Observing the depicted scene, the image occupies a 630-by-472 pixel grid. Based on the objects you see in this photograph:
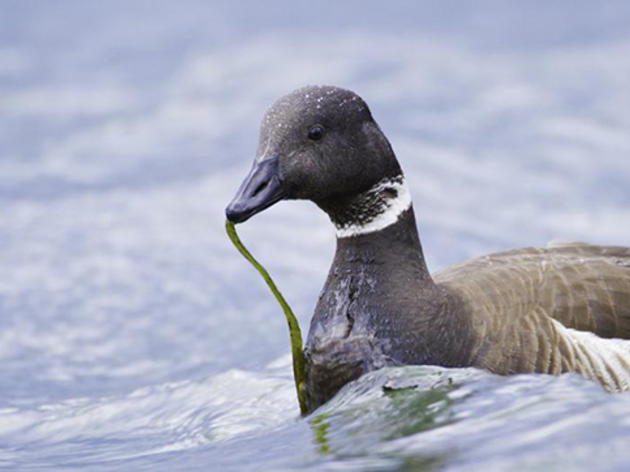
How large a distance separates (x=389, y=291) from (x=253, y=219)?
5.43 m

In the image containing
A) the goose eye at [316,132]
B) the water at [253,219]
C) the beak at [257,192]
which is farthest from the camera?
the goose eye at [316,132]

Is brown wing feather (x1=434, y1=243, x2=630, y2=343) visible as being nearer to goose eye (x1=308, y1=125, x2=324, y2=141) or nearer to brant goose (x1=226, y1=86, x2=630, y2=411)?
brant goose (x1=226, y1=86, x2=630, y2=411)

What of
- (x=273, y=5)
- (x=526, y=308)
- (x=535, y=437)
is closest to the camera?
(x=535, y=437)

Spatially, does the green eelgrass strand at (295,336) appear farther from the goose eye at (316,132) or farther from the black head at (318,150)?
the goose eye at (316,132)

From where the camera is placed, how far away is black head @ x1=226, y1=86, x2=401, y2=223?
6379mm

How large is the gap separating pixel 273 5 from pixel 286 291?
6075 millimetres

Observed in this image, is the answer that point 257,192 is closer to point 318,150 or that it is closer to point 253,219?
point 318,150

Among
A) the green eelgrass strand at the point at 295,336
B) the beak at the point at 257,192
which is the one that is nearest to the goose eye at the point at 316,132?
the beak at the point at 257,192

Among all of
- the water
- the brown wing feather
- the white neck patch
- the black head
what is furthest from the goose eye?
the water

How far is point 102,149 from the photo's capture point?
13227 mm

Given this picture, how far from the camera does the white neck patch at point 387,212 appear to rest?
264 inches

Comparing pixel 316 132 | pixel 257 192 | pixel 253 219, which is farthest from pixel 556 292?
pixel 253 219

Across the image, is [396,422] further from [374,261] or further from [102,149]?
[102,149]

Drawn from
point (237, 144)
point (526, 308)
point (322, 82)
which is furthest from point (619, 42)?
point (526, 308)
